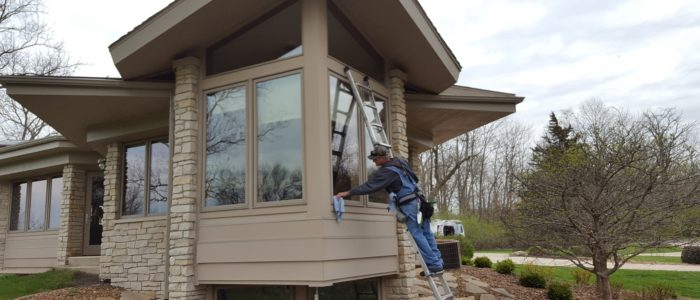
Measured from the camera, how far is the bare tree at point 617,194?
26.5 ft

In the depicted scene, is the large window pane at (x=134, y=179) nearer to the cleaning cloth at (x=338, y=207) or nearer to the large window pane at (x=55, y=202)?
the large window pane at (x=55, y=202)

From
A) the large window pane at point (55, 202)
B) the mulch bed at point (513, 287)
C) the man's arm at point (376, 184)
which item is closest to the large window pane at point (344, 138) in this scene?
the man's arm at point (376, 184)

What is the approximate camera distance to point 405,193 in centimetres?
546

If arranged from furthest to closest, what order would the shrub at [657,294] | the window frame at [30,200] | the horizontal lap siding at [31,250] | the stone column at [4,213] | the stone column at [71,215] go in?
the stone column at [4,213]
the window frame at [30,200]
the horizontal lap siding at [31,250]
the stone column at [71,215]
the shrub at [657,294]

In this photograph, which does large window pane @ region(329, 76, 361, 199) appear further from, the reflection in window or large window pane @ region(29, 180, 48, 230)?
large window pane @ region(29, 180, 48, 230)

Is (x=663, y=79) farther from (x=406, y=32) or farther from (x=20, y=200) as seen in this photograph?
(x=20, y=200)

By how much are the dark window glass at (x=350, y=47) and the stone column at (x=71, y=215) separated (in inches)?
298

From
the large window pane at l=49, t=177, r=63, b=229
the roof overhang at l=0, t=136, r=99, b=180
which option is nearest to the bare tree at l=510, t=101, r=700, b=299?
the roof overhang at l=0, t=136, r=99, b=180

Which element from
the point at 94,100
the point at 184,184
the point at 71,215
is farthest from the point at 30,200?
the point at 184,184

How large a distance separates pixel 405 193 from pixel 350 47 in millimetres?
Answer: 2081

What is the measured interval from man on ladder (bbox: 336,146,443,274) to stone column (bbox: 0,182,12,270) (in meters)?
11.1

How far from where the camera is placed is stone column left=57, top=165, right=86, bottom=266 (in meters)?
10.6

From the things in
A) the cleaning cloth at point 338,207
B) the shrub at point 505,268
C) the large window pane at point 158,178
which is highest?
the large window pane at point 158,178

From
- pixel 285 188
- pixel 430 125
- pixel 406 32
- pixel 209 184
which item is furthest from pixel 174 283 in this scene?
pixel 430 125
